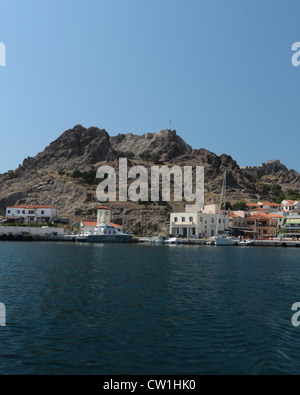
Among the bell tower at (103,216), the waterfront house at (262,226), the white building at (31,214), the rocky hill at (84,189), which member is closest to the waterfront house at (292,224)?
the waterfront house at (262,226)

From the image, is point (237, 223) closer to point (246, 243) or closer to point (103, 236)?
point (246, 243)

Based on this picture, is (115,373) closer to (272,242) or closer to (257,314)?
(257,314)

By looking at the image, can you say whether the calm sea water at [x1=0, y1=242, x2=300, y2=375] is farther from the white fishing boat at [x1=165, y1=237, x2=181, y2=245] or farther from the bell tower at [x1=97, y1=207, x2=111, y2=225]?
the bell tower at [x1=97, y1=207, x2=111, y2=225]

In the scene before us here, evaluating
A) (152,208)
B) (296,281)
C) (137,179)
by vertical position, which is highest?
(137,179)

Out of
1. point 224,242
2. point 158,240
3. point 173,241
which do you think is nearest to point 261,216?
point 224,242

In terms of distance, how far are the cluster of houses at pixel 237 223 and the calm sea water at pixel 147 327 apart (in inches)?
3635

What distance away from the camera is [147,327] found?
17.2 m

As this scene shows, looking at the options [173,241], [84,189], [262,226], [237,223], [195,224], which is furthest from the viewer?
[84,189]

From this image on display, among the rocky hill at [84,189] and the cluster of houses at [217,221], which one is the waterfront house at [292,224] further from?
the rocky hill at [84,189]

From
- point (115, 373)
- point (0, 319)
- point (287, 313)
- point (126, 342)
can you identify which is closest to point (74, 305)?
point (0, 319)

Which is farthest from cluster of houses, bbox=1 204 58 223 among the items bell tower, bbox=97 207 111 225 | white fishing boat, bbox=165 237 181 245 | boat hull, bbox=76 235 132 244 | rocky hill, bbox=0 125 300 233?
white fishing boat, bbox=165 237 181 245

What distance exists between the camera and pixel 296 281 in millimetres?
32719

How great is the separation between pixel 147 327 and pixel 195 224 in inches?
4165

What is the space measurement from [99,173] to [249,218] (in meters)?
74.6
